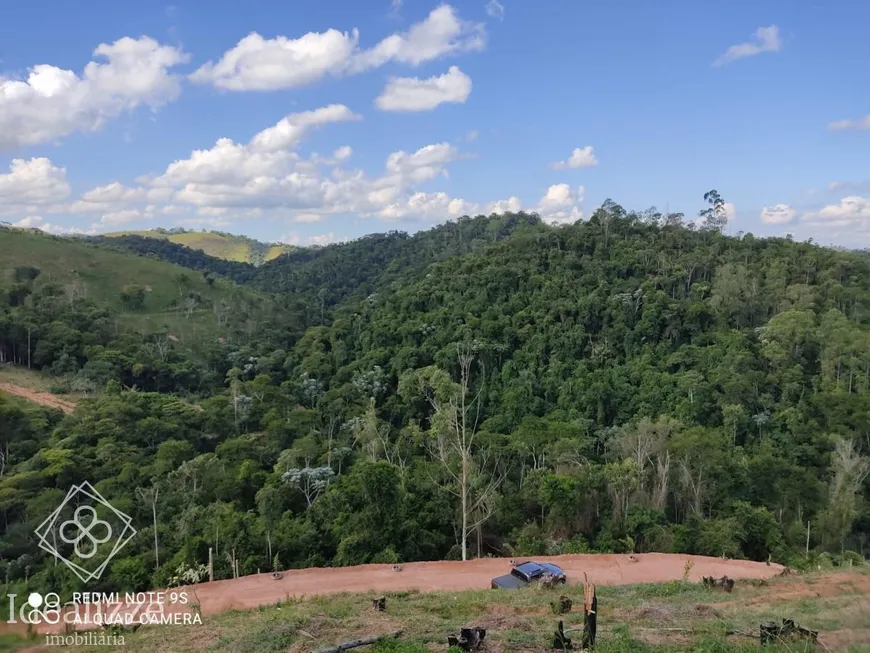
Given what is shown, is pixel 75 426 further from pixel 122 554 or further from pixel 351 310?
pixel 351 310

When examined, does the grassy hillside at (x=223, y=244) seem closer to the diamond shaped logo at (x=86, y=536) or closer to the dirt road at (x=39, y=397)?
the dirt road at (x=39, y=397)

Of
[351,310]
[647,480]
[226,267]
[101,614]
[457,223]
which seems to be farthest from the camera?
[226,267]

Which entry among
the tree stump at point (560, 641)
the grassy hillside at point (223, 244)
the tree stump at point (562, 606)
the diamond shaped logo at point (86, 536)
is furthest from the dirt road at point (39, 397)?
the grassy hillside at point (223, 244)

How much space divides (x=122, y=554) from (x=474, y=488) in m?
10.6

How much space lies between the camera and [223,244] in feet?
464

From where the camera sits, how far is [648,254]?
44.0m

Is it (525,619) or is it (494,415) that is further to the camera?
(494,415)

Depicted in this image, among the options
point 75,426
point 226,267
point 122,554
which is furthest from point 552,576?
point 226,267

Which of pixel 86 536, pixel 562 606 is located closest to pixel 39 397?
pixel 86 536

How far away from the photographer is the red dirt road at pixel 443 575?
36.3 ft

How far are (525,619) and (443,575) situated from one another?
4.75 metres

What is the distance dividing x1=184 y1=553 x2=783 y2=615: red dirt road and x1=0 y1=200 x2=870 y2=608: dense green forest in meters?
2.08

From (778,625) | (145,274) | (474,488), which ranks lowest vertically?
(474,488)

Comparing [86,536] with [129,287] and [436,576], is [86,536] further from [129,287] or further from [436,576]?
[129,287]
